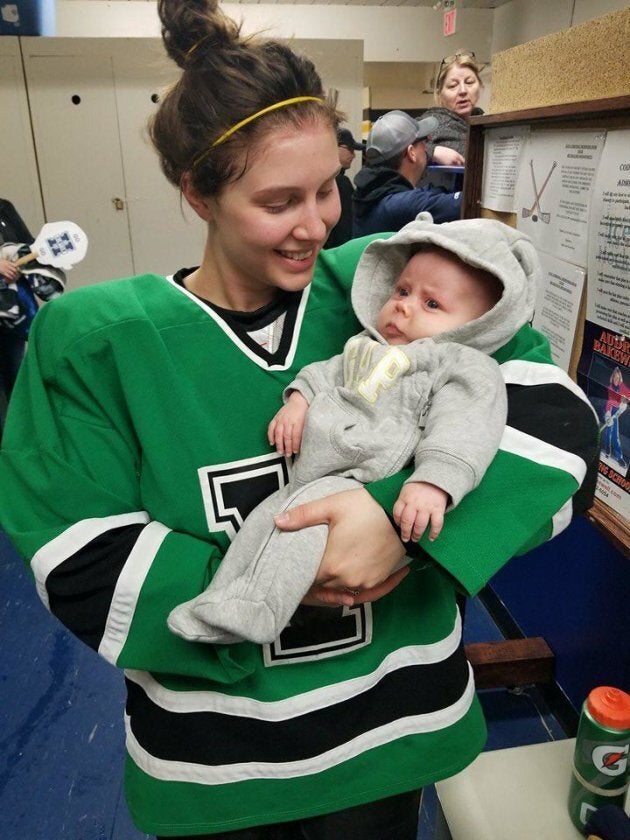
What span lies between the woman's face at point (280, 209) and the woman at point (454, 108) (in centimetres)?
188

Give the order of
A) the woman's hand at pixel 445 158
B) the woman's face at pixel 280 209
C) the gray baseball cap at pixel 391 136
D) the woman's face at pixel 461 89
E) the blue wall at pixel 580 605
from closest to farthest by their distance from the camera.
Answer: the woman's face at pixel 280 209, the blue wall at pixel 580 605, the gray baseball cap at pixel 391 136, the woman's hand at pixel 445 158, the woman's face at pixel 461 89

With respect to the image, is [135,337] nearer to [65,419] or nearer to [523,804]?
[65,419]

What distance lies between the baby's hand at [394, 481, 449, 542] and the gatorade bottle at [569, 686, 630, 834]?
674 mm

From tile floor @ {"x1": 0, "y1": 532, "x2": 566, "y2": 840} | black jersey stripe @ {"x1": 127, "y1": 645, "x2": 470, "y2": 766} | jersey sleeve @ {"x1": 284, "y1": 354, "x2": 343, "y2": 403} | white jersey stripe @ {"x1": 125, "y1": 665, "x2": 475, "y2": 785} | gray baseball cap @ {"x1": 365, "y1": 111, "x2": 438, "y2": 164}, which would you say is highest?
gray baseball cap @ {"x1": 365, "y1": 111, "x2": 438, "y2": 164}

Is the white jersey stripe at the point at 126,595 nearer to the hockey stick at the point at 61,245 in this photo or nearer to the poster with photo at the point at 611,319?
the poster with photo at the point at 611,319

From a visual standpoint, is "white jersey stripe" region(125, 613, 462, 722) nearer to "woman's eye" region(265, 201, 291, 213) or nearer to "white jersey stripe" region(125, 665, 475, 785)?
"white jersey stripe" region(125, 665, 475, 785)

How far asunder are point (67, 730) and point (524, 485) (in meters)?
1.69

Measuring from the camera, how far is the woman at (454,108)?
101 inches

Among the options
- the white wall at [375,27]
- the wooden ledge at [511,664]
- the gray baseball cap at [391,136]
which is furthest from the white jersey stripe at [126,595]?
the white wall at [375,27]

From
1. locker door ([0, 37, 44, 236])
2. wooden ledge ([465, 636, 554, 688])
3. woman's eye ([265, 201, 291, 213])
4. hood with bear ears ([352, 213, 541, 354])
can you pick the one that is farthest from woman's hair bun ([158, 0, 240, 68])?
locker door ([0, 37, 44, 236])

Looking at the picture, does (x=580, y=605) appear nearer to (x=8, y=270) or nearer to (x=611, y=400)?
(x=611, y=400)

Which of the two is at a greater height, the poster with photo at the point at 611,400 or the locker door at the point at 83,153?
the locker door at the point at 83,153

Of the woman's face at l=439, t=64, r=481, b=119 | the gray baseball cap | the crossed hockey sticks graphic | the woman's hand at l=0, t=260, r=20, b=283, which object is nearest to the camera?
the crossed hockey sticks graphic

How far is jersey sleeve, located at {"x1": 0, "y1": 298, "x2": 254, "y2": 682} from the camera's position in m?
0.78
